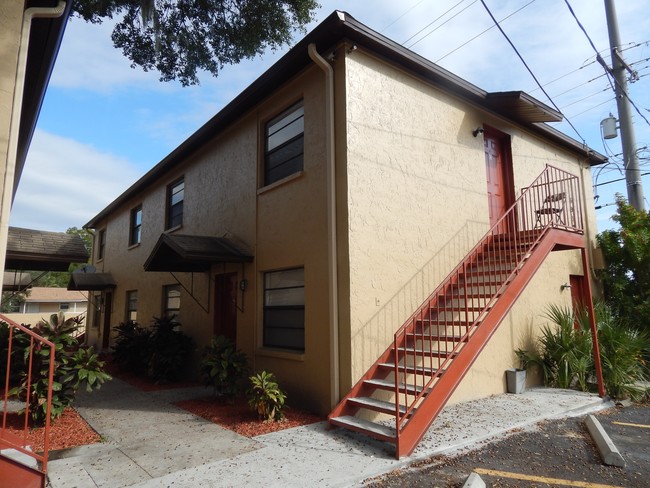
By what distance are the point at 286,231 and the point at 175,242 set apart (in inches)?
83.4

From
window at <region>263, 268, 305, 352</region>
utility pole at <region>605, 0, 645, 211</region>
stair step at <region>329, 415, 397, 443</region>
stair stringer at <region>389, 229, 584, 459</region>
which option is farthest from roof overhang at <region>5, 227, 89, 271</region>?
utility pole at <region>605, 0, 645, 211</region>

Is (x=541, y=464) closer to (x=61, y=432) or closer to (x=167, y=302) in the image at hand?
(x=61, y=432)

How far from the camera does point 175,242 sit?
25.6ft

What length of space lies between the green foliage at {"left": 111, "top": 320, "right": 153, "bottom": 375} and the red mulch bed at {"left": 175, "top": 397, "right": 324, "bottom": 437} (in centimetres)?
301

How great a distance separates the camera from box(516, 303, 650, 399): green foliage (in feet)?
26.2

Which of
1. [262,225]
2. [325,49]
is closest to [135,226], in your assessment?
[262,225]

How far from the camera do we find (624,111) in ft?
35.5

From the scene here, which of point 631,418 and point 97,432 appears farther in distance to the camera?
point 631,418

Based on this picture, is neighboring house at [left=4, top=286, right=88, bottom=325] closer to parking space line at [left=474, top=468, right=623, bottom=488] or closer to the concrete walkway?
the concrete walkway

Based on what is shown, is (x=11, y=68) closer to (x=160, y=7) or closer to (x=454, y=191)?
→ (x=160, y=7)

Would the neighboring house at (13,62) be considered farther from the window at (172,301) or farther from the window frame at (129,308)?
the window frame at (129,308)

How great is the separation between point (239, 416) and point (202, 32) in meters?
6.84

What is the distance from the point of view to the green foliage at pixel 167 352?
9414 millimetres

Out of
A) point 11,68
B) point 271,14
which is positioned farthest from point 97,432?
point 271,14
